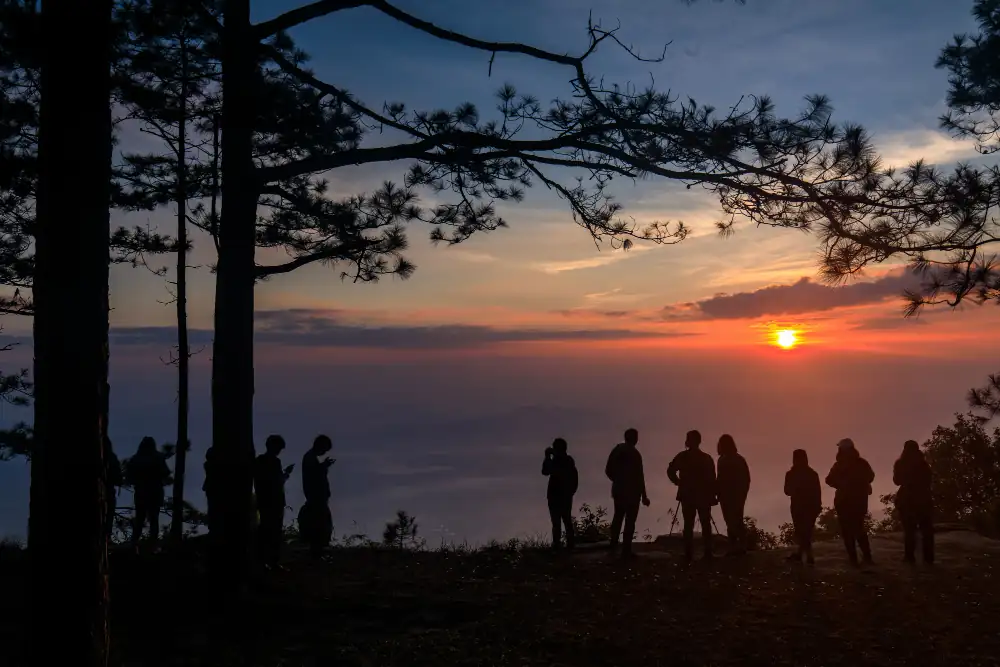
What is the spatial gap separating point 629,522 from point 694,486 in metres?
1.07

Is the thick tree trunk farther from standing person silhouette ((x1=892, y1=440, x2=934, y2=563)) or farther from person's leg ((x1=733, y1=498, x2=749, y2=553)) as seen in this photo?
standing person silhouette ((x1=892, y1=440, x2=934, y2=563))

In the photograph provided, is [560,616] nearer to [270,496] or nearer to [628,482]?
[628,482]

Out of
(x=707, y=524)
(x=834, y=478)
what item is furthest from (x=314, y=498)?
Result: (x=834, y=478)

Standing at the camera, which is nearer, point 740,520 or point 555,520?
point 740,520

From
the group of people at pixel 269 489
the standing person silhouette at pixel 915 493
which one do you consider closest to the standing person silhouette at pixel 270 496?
the group of people at pixel 269 489

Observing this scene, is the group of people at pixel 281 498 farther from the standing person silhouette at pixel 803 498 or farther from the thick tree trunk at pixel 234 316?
the standing person silhouette at pixel 803 498

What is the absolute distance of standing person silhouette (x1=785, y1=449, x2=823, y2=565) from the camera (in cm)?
1084

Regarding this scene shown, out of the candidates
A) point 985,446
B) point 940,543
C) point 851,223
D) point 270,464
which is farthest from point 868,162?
point 985,446

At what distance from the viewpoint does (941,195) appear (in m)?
7.65

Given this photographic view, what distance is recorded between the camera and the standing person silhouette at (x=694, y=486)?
35.6 feet

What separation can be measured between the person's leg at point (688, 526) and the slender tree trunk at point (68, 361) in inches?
307

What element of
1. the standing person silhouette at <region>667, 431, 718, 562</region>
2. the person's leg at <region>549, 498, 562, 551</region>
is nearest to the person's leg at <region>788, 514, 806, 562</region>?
the standing person silhouette at <region>667, 431, 718, 562</region>

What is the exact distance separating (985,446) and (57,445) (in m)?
22.0

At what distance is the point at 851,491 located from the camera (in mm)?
10711
